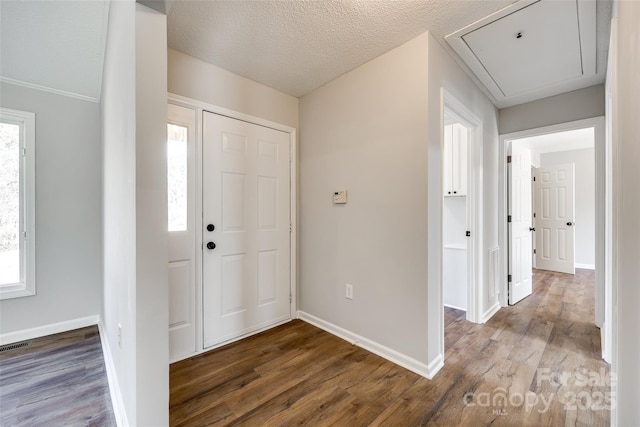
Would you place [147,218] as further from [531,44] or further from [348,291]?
[531,44]

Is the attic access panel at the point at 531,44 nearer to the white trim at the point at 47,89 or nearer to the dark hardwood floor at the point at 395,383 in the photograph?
the dark hardwood floor at the point at 395,383

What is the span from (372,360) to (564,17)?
2.76 metres

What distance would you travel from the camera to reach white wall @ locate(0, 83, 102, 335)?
2586mm

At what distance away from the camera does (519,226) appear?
3438 mm

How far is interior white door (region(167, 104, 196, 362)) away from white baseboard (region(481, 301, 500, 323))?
285 centimetres

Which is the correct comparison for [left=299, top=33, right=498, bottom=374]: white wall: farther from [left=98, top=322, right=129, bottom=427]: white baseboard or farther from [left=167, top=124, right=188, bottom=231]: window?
[left=98, top=322, right=129, bottom=427]: white baseboard

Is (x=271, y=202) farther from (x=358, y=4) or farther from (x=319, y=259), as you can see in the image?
(x=358, y=4)

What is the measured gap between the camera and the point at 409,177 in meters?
1.98

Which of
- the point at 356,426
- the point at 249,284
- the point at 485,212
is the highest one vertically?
the point at 485,212

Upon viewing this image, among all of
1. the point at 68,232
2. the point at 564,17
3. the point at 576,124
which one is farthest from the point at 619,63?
the point at 68,232

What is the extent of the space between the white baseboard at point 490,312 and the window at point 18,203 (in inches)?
180

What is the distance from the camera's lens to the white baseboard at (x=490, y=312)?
280 centimetres

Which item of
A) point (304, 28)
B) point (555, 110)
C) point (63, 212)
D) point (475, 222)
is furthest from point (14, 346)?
point (555, 110)

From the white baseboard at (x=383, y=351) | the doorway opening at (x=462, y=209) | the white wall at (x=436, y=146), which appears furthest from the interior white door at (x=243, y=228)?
the doorway opening at (x=462, y=209)
